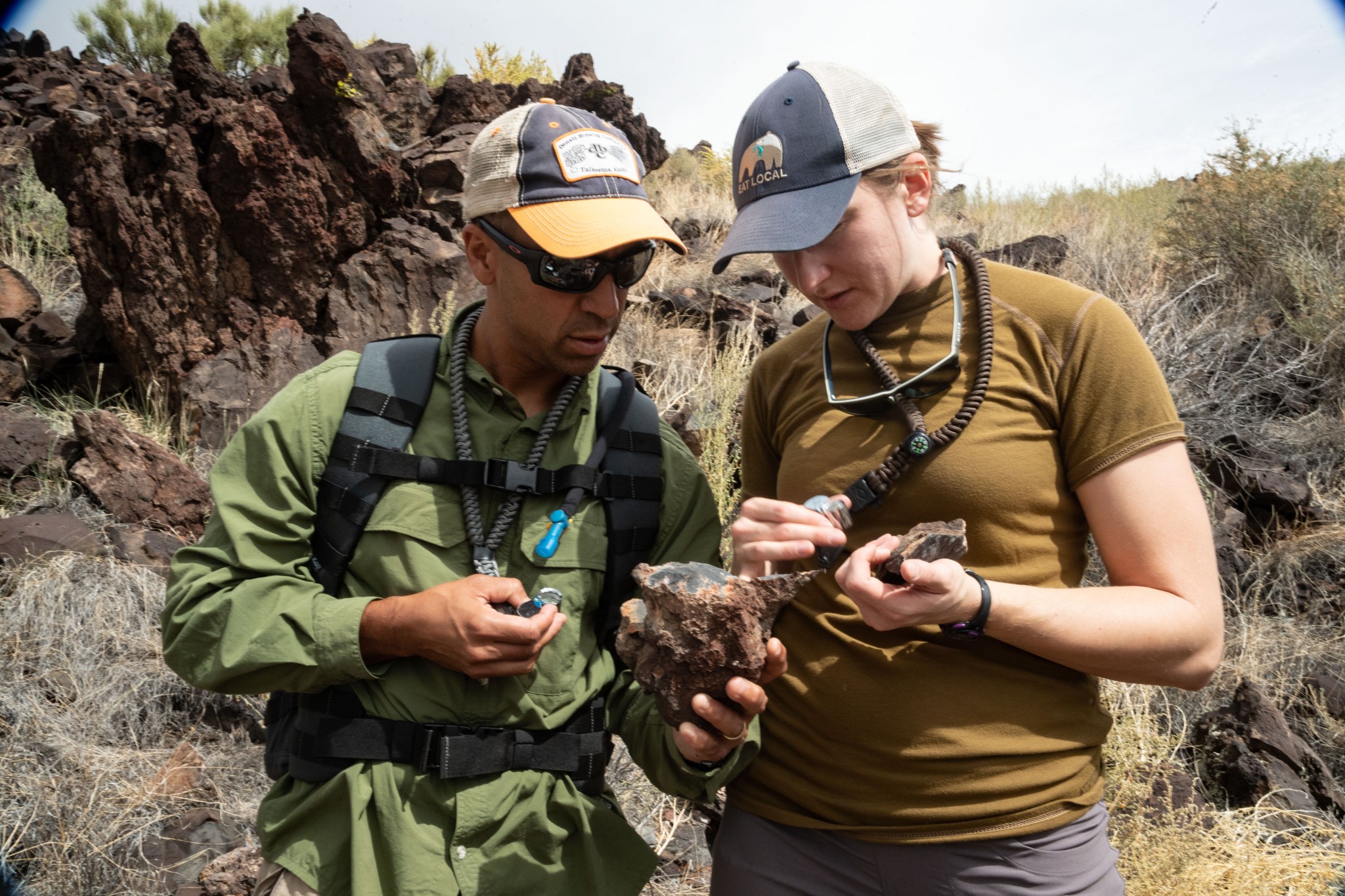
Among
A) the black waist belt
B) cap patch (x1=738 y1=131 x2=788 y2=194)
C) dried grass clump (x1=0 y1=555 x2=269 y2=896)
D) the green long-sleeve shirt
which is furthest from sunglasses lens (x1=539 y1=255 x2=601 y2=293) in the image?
dried grass clump (x1=0 y1=555 x2=269 y2=896)

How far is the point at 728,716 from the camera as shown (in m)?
1.72

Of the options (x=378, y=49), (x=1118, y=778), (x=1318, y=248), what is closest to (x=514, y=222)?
(x=1118, y=778)

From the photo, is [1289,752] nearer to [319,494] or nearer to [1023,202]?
[319,494]

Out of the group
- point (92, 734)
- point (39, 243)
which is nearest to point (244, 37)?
point (39, 243)

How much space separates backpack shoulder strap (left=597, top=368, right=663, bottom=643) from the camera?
6.57 feet

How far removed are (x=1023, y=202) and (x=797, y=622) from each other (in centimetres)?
1255

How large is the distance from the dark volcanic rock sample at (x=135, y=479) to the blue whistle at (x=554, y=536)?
4672 millimetres

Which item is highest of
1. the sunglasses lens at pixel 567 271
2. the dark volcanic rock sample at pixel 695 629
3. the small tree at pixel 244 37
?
the small tree at pixel 244 37

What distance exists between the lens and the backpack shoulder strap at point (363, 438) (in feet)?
6.04

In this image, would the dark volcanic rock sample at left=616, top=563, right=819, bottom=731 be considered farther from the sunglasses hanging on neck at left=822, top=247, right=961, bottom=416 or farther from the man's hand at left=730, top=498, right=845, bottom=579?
the sunglasses hanging on neck at left=822, top=247, right=961, bottom=416

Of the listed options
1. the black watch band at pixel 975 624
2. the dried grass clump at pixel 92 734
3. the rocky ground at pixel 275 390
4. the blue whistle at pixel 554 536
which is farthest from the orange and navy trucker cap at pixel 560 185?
the dried grass clump at pixel 92 734

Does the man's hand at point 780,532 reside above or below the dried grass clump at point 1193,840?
above

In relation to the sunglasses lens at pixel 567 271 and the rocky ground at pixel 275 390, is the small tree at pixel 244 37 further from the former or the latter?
the sunglasses lens at pixel 567 271

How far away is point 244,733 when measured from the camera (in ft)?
14.6
